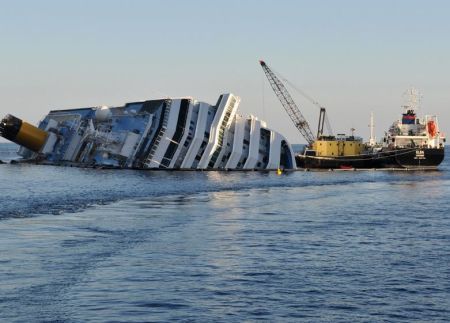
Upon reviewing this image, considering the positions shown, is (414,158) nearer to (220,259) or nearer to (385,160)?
(385,160)

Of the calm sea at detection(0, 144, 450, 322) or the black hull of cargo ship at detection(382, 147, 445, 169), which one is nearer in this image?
the calm sea at detection(0, 144, 450, 322)

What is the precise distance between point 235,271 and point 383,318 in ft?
30.3

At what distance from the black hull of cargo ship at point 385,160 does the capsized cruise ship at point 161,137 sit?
1612cm

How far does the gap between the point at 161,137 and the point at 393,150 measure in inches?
2029

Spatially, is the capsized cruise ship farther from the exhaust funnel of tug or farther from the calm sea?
the calm sea

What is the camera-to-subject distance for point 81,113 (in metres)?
130

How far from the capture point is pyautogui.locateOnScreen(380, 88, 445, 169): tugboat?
5507 inches

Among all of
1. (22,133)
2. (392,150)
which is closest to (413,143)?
(392,150)

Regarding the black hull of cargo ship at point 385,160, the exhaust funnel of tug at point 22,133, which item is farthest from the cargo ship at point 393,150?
the exhaust funnel of tug at point 22,133

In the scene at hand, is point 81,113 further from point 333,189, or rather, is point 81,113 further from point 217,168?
point 333,189

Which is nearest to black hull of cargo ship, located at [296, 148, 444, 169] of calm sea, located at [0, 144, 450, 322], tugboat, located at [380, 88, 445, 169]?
tugboat, located at [380, 88, 445, 169]

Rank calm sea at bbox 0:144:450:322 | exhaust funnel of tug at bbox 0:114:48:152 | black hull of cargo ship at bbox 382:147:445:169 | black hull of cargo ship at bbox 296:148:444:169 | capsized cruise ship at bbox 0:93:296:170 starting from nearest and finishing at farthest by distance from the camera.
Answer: calm sea at bbox 0:144:450:322, capsized cruise ship at bbox 0:93:296:170, exhaust funnel of tug at bbox 0:114:48:152, black hull of cargo ship at bbox 382:147:445:169, black hull of cargo ship at bbox 296:148:444:169

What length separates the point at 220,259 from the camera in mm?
36750

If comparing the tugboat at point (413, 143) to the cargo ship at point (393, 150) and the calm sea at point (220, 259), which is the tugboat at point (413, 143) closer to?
the cargo ship at point (393, 150)
